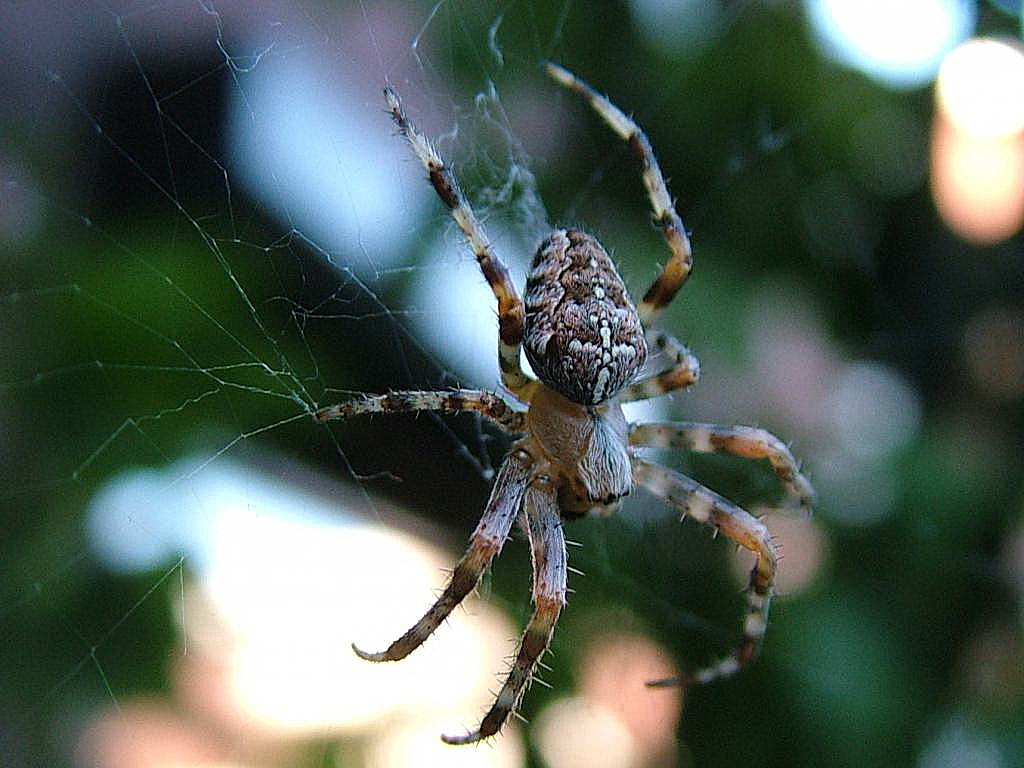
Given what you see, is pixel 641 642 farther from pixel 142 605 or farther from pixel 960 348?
pixel 960 348

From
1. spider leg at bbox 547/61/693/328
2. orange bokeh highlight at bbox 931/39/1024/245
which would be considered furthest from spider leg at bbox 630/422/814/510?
orange bokeh highlight at bbox 931/39/1024/245

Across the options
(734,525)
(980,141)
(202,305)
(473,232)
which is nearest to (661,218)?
(473,232)

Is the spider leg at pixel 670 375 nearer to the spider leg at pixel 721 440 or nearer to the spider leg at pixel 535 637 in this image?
the spider leg at pixel 721 440

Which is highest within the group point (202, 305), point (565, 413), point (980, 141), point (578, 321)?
point (980, 141)

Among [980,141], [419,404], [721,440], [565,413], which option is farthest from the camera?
[980,141]

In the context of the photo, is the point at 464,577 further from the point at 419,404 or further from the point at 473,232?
the point at 473,232

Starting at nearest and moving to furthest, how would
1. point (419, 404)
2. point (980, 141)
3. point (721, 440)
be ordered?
point (419, 404)
point (721, 440)
point (980, 141)
